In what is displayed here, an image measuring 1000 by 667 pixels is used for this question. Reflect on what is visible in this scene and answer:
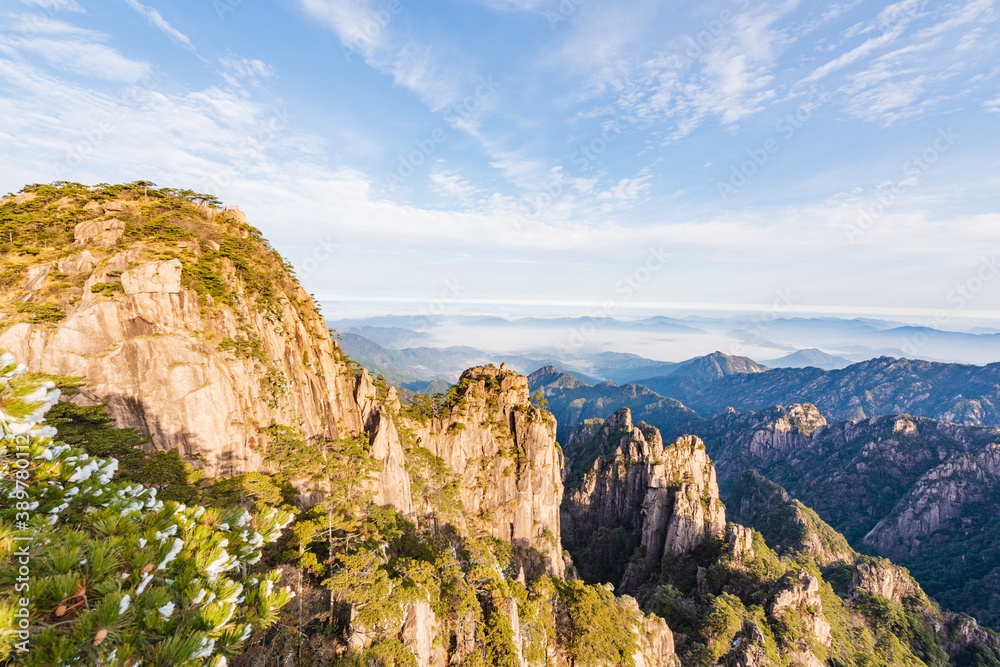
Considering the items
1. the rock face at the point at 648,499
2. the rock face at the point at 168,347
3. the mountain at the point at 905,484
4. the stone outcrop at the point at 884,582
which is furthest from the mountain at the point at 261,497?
the mountain at the point at 905,484

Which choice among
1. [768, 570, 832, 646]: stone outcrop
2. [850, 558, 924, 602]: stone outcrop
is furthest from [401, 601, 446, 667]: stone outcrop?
[850, 558, 924, 602]: stone outcrop

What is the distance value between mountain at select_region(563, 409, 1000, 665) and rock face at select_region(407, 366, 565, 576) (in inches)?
907

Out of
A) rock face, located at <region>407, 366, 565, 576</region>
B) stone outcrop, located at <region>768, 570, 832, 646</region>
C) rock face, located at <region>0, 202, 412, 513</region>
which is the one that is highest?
rock face, located at <region>0, 202, 412, 513</region>

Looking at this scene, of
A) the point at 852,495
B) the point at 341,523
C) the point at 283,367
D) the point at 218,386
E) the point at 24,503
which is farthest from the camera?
the point at 852,495

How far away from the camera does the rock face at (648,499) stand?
239 feet

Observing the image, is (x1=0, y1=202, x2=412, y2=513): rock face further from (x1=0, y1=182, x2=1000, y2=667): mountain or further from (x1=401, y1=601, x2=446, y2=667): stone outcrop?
(x1=401, y1=601, x2=446, y2=667): stone outcrop

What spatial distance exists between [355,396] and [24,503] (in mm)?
38328

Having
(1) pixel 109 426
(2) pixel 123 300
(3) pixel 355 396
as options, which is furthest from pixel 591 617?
(2) pixel 123 300

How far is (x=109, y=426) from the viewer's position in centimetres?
2142

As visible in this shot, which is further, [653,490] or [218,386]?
[653,490]

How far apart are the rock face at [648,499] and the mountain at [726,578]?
234mm

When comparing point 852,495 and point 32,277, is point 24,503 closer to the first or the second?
point 32,277

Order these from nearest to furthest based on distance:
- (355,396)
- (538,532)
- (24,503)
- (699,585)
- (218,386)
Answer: (24,503), (218,386), (355,396), (538,532), (699,585)

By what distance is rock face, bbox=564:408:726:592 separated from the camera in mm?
72938
